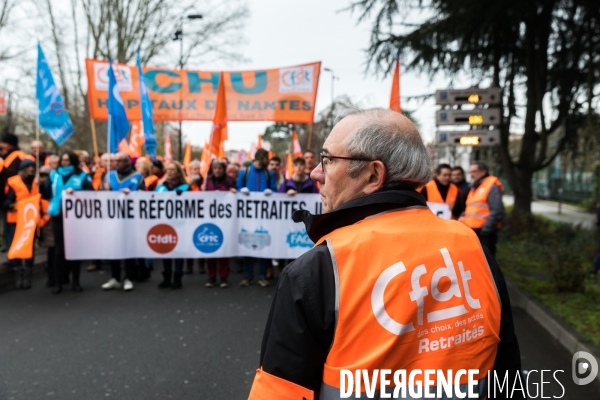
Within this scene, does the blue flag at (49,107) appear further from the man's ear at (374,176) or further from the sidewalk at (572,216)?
the sidewalk at (572,216)

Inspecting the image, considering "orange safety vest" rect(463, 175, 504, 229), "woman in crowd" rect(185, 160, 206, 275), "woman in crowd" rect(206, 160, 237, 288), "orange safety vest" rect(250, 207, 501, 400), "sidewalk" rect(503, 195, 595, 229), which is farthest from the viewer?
"sidewalk" rect(503, 195, 595, 229)

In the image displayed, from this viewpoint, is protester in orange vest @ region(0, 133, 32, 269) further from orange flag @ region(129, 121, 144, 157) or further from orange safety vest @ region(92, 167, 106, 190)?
orange flag @ region(129, 121, 144, 157)

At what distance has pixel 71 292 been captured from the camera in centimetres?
709

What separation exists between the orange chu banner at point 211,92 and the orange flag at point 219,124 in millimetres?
1787

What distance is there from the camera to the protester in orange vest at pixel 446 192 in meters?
7.95

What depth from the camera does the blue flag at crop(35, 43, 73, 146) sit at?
7.65 metres

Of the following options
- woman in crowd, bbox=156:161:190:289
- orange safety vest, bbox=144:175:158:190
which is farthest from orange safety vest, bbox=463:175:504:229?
orange safety vest, bbox=144:175:158:190

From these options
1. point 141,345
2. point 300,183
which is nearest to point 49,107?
point 300,183

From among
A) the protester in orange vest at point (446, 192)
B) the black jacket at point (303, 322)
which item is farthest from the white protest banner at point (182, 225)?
the black jacket at point (303, 322)

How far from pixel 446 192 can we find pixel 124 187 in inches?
202

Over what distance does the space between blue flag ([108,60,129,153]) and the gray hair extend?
7.36 meters

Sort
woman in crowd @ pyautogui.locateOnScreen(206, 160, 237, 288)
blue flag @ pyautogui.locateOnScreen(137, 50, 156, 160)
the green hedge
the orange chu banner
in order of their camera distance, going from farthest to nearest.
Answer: the orange chu banner < blue flag @ pyautogui.locateOnScreen(137, 50, 156, 160) < woman in crowd @ pyautogui.locateOnScreen(206, 160, 237, 288) < the green hedge

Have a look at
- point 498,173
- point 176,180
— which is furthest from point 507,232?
point 176,180

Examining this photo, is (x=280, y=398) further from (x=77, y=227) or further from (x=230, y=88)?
(x=230, y=88)
